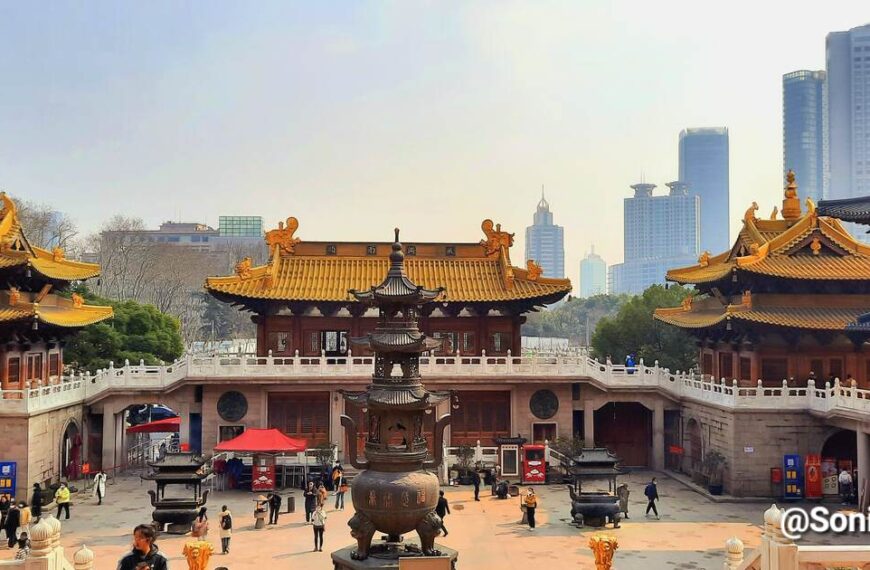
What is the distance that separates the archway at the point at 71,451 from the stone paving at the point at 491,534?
293cm

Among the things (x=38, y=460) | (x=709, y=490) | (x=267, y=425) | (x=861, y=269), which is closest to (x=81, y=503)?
(x=38, y=460)

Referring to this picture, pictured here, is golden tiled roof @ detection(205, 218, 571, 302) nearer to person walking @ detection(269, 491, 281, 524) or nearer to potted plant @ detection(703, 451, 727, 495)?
potted plant @ detection(703, 451, 727, 495)

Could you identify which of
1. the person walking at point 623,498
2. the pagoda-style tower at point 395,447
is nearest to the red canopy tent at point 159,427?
the pagoda-style tower at point 395,447

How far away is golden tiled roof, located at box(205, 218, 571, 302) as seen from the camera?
38.2 metres

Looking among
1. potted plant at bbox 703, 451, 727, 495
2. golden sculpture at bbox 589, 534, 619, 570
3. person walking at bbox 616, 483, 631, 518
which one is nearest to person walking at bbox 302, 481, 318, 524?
person walking at bbox 616, 483, 631, 518

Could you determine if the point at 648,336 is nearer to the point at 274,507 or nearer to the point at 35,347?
the point at 274,507

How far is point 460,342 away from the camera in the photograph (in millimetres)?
39531

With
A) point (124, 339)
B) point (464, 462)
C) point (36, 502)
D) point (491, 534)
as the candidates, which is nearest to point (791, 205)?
point (464, 462)

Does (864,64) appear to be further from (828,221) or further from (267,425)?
(267,425)

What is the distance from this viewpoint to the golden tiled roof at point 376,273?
38.2 meters

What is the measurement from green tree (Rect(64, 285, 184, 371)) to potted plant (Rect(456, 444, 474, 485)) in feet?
59.4

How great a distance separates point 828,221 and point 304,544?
2473 cm

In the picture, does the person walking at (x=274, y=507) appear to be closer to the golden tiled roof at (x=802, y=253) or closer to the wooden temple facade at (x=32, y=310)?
the wooden temple facade at (x=32, y=310)

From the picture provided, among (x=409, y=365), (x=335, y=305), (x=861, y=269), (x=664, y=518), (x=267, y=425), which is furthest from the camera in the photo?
(x=335, y=305)
